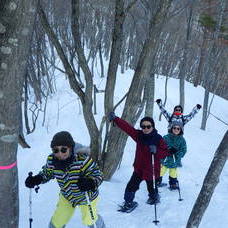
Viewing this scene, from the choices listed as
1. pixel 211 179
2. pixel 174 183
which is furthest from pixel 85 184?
pixel 174 183

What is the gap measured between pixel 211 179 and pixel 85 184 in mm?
1215

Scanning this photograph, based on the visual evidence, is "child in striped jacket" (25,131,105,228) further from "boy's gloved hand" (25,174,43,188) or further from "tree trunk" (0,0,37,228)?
"tree trunk" (0,0,37,228)

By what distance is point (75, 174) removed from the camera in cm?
307

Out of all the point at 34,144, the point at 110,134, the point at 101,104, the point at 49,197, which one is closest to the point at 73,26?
the point at 110,134

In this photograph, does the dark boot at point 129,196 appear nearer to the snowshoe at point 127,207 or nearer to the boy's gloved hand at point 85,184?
the snowshoe at point 127,207

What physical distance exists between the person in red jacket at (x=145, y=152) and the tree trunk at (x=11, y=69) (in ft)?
7.58

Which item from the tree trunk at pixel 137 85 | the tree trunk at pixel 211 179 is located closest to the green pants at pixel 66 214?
the tree trunk at pixel 211 179

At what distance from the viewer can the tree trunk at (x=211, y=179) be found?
2572 millimetres

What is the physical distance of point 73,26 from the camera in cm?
455

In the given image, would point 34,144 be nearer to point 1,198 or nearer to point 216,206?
point 216,206

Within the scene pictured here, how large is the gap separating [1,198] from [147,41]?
335cm

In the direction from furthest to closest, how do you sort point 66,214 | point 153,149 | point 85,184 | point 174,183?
point 174,183 < point 153,149 < point 66,214 < point 85,184

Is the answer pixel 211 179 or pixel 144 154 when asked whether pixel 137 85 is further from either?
pixel 211 179

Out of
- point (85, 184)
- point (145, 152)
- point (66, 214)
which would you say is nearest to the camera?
point (85, 184)
